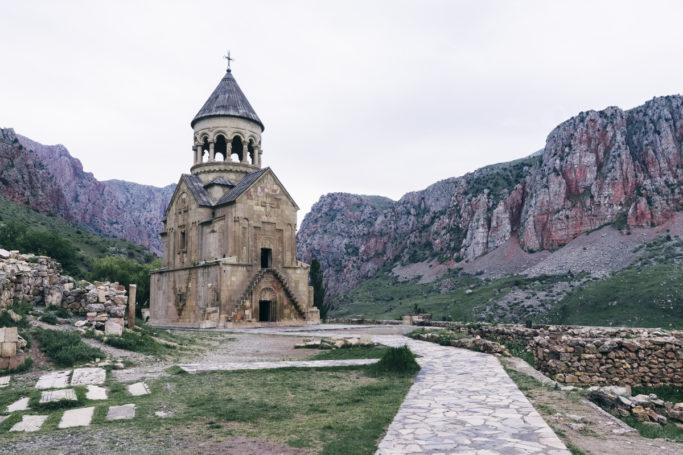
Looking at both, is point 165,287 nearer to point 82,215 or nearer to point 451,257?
point 451,257

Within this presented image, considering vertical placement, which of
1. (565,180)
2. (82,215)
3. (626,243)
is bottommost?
(626,243)

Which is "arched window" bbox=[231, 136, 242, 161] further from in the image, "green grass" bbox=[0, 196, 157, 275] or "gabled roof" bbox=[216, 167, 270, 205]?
"green grass" bbox=[0, 196, 157, 275]

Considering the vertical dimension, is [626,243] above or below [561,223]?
below

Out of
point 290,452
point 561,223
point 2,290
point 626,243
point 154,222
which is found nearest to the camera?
point 290,452

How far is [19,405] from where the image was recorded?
23.6ft

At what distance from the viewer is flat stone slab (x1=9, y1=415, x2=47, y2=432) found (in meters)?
6.02

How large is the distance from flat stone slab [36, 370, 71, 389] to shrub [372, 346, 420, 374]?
5.74 m

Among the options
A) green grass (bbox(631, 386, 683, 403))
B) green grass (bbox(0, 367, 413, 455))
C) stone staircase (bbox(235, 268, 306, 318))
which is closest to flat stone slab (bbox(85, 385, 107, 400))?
green grass (bbox(0, 367, 413, 455))

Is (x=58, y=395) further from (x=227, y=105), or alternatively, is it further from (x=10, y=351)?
(x=227, y=105)

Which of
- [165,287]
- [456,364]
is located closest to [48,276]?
[456,364]

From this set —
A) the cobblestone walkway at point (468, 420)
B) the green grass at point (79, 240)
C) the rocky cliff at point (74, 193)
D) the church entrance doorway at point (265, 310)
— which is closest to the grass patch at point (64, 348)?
the cobblestone walkway at point (468, 420)

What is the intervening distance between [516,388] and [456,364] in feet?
10.2

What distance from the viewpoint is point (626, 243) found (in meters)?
62.9

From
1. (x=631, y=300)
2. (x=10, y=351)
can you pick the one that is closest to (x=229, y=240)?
(x=10, y=351)
